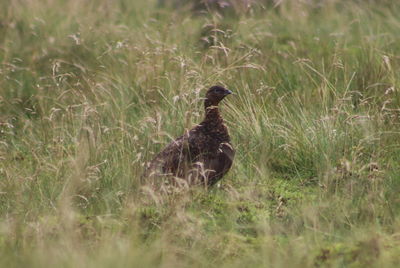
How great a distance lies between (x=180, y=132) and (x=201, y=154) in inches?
25.9

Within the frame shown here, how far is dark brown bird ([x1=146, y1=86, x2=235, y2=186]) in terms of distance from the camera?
5277 millimetres

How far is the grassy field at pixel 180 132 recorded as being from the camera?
420 cm

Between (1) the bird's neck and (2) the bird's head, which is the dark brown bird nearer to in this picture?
(1) the bird's neck

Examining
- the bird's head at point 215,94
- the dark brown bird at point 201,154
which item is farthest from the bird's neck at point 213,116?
the bird's head at point 215,94

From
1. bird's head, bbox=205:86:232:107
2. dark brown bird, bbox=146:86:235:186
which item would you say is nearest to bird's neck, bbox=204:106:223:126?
dark brown bird, bbox=146:86:235:186

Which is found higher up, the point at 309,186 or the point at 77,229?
the point at 77,229

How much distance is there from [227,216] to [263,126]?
1.37 metres

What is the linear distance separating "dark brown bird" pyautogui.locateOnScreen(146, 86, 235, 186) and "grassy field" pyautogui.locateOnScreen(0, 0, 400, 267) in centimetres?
12

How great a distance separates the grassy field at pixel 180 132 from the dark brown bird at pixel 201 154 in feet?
0.39

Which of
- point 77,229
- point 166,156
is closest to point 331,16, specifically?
point 166,156

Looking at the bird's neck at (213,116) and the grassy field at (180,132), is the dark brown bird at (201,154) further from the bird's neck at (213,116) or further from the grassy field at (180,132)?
the grassy field at (180,132)

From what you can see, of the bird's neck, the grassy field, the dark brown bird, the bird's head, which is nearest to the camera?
the grassy field

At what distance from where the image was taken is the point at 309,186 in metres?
5.46

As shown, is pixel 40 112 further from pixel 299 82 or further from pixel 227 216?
pixel 227 216
